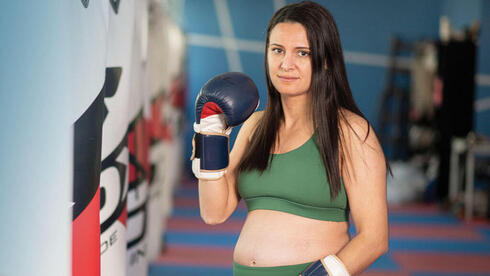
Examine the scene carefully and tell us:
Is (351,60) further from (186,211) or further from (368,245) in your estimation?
(368,245)

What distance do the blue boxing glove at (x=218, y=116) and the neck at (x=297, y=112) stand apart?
0.16 metres

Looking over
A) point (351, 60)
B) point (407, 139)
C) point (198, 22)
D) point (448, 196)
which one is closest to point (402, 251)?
point (448, 196)

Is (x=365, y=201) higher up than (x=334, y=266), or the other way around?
(x=365, y=201)

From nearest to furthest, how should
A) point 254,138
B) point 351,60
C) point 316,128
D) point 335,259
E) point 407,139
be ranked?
point 335,259
point 316,128
point 254,138
point 407,139
point 351,60

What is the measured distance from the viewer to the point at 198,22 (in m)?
9.78

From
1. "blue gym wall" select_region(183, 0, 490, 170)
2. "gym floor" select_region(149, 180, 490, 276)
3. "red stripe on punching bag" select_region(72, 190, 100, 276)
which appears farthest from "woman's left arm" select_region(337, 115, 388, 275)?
"blue gym wall" select_region(183, 0, 490, 170)

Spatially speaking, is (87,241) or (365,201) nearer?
(87,241)

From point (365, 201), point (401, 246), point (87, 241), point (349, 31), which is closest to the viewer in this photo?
point (87, 241)

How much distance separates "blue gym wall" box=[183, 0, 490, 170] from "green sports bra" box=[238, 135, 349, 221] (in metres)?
7.74

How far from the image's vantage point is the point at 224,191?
1.77 meters

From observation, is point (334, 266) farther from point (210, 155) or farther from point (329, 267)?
point (210, 155)

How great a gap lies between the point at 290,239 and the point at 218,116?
44 cm

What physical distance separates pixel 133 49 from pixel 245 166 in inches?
26.1

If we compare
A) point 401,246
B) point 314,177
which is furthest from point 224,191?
point 401,246
